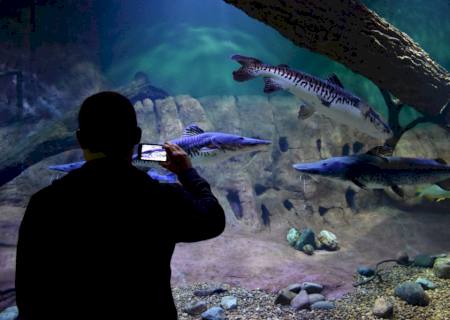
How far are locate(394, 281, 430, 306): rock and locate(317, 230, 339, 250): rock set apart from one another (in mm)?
2847

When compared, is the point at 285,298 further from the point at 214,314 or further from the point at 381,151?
the point at 381,151

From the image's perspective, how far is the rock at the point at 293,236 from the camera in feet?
23.9

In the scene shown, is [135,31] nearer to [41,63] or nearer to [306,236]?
[41,63]

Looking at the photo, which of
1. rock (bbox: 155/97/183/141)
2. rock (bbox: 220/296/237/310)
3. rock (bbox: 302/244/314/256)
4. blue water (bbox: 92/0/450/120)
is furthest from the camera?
blue water (bbox: 92/0/450/120)

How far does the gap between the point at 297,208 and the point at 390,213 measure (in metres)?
2.04

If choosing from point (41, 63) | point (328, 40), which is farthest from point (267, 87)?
point (41, 63)

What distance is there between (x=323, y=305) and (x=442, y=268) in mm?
1749

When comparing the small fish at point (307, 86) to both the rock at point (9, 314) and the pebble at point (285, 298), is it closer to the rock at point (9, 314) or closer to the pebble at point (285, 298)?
the pebble at point (285, 298)

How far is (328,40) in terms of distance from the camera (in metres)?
4.30

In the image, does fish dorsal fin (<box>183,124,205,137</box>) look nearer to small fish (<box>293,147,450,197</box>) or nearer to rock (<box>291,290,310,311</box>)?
small fish (<box>293,147,450,197</box>)

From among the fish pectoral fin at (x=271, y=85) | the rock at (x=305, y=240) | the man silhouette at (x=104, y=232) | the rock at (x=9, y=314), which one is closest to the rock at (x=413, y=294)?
the fish pectoral fin at (x=271, y=85)

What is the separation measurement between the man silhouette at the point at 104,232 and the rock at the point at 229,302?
2964mm

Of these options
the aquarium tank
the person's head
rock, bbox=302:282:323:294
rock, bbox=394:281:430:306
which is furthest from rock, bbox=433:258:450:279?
the person's head

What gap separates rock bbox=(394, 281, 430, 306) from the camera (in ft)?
12.8
